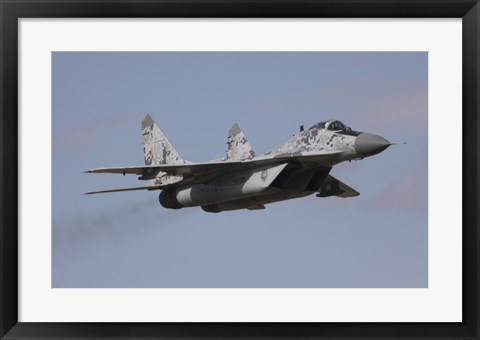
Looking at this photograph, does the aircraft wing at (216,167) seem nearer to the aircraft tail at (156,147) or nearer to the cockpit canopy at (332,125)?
the cockpit canopy at (332,125)

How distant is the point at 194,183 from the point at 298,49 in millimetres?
9787

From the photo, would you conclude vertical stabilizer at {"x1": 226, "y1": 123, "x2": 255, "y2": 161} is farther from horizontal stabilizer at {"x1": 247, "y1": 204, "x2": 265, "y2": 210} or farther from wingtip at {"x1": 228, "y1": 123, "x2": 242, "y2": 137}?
horizontal stabilizer at {"x1": 247, "y1": 204, "x2": 265, "y2": 210}

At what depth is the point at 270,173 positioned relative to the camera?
24.9 meters

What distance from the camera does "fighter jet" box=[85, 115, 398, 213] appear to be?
960 inches

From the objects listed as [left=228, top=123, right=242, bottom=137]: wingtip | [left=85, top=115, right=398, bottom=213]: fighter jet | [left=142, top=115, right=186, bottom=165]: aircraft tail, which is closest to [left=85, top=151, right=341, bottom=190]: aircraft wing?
[left=85, top=115, right=398, bottom=213]: fighter jet

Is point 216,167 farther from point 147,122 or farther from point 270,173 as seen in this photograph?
point 147,122

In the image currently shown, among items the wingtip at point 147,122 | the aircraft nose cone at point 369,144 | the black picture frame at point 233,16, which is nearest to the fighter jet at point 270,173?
the aircraft nose cone at point 369,144

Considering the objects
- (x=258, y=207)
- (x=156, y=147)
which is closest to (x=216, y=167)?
(x=258, y=207)

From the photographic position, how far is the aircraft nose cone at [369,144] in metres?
23.5

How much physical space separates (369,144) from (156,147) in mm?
9312

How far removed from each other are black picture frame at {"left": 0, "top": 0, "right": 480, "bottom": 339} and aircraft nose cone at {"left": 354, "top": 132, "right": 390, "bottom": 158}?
257 inches

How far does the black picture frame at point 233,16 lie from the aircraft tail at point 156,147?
12.8 metres

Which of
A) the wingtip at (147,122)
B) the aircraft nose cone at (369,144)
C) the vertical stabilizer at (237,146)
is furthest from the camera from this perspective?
the wingtip at (147,122)

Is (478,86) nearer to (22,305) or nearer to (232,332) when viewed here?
(232,332)
